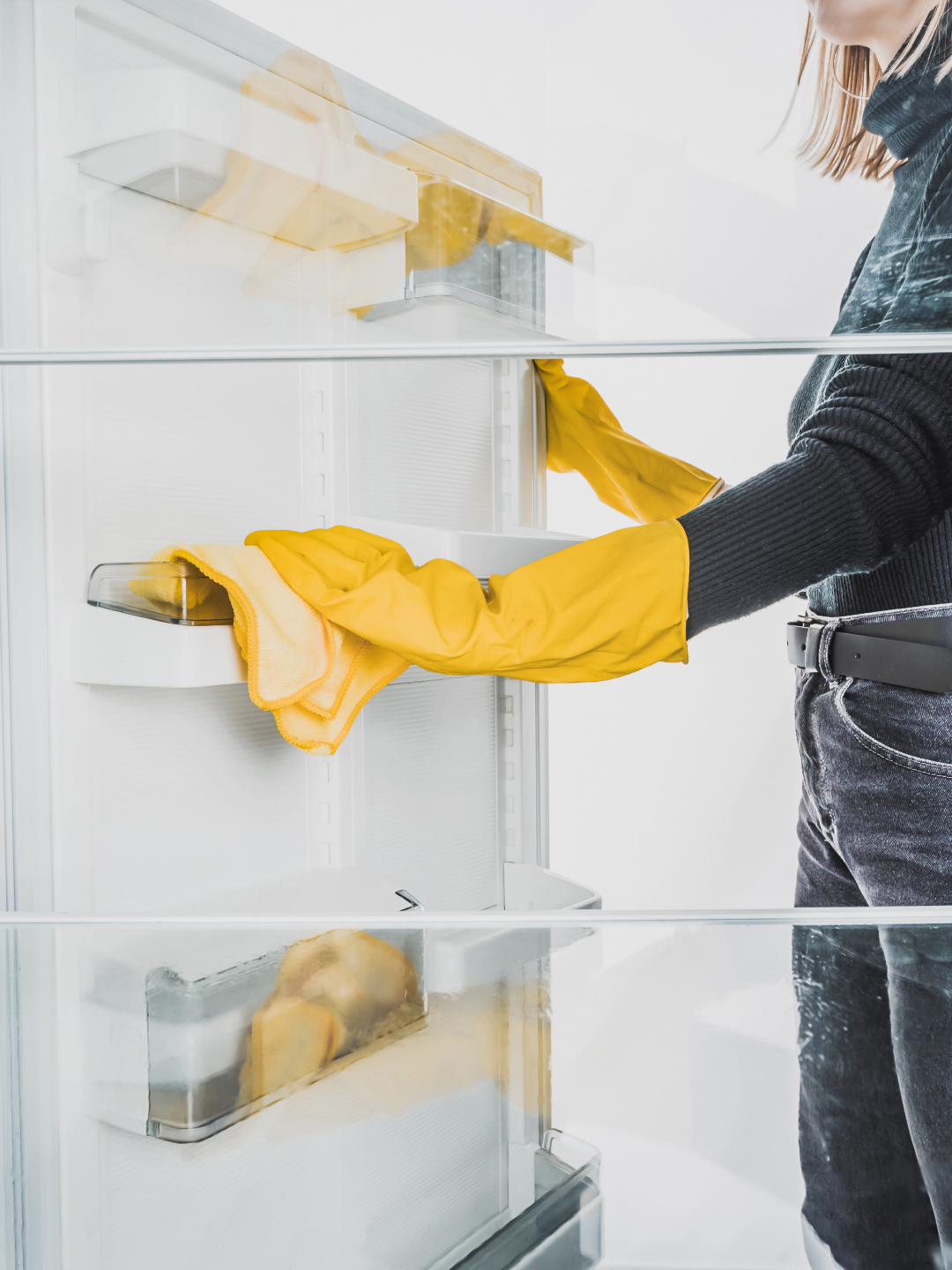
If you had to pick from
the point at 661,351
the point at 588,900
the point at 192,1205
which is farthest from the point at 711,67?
the point at 588,900

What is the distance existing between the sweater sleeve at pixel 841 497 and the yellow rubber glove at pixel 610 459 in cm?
40

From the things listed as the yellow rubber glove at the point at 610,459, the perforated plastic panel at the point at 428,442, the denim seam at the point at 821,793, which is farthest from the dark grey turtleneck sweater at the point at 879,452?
the perforated plastic panel at the point at 428,442

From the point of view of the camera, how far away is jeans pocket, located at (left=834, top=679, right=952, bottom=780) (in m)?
0.70

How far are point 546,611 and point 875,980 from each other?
33 cm

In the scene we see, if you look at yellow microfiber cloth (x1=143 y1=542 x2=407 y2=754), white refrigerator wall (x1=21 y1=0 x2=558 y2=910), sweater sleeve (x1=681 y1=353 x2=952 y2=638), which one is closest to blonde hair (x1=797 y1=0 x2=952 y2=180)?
sweater sleeve (x1=681 y1=353 x2=952 y2=638)

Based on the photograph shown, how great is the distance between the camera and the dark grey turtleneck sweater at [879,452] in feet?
2.03

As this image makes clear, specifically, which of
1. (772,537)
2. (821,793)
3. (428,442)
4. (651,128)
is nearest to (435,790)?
(428,442)

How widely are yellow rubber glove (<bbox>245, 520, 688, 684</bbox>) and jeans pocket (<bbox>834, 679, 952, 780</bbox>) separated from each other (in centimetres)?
15

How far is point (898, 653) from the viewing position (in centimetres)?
72

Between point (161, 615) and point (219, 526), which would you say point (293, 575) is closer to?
point (161, 615)

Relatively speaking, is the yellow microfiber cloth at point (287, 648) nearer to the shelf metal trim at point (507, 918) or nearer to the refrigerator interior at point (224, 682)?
the refrigerator interior at point (224, 682)

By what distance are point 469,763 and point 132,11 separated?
87cm

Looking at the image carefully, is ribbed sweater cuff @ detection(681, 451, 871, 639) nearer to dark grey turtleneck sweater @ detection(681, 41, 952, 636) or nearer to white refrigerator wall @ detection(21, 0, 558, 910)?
dark grey turtleneck sweater @ detection(681, 41, 952, 636)

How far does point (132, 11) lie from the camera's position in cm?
79
